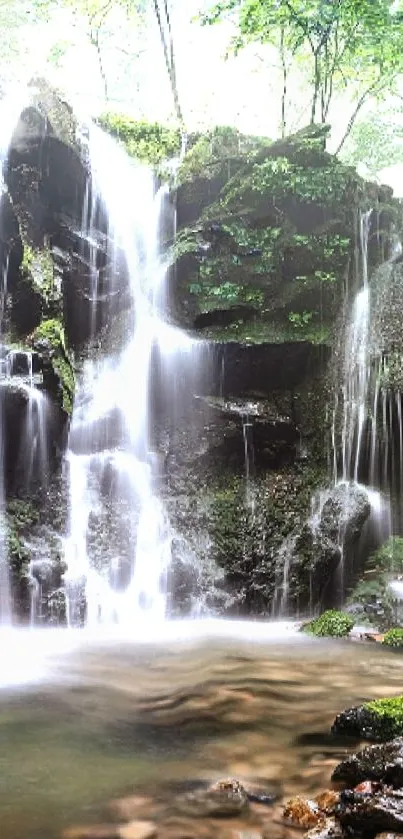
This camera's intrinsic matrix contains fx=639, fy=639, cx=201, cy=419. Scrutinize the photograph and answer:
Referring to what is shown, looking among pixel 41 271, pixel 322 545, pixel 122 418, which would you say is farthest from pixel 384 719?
pixel 41 271

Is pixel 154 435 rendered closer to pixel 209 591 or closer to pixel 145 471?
pixel 145 471

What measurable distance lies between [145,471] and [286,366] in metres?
3.28

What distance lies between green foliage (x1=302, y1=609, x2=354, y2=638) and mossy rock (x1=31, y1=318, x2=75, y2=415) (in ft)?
16.4

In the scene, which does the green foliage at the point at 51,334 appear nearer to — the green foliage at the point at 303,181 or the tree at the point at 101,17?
the green foliage at the point at 303,181

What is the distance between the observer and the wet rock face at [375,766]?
312 cm

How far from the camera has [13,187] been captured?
1203 centimetres

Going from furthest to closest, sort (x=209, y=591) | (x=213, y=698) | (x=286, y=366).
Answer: (x=286, y=366) < (x=209, y=591) < (x=213, y=698)

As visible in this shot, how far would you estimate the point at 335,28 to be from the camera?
519 inches

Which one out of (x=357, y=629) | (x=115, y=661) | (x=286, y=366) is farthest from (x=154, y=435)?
(x=115, y=661)

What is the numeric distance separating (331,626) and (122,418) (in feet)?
16.7

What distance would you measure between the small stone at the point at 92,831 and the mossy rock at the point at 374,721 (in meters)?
1.87

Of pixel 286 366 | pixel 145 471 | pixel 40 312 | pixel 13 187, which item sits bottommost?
pixel 145 471

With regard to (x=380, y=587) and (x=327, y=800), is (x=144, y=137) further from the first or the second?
(x=327, y=800)

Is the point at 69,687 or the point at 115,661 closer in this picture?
the point at 69,687
